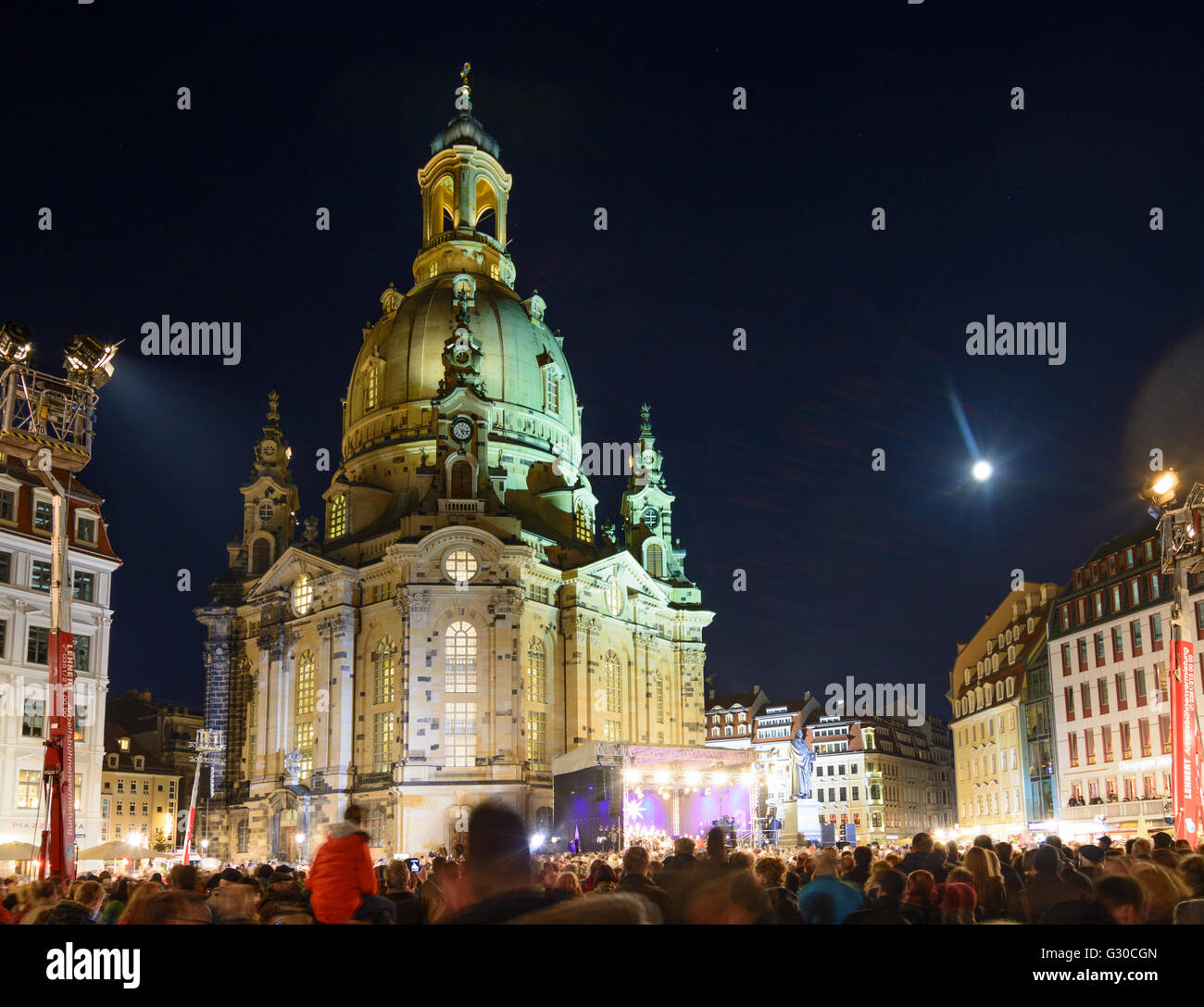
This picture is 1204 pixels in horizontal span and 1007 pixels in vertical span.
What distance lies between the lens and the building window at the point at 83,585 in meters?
55.1

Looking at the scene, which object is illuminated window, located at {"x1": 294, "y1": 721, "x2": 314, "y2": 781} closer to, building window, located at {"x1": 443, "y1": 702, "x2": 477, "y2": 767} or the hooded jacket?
building window, located at {"x1": 443, "y1": 702, "x2": 477, "y2": 767}

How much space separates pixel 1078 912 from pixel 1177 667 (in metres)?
20.8

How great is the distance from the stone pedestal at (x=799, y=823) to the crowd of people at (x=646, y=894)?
186ft

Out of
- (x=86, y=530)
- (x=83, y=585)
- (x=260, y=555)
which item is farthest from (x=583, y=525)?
(x=83, y=585)

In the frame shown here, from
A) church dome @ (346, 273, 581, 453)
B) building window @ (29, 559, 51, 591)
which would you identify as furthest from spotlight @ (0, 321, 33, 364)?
church dome @ (346, 273, 581, 453)

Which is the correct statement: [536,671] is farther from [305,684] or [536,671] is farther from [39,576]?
[39,576]

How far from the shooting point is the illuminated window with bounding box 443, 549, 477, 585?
68.2 metres

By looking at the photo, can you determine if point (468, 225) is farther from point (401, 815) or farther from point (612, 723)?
point (401, 815)

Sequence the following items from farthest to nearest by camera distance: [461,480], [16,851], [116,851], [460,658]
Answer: [461,480] → [460,658] → [116,851] → [16,851]

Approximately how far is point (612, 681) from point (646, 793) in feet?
27.3

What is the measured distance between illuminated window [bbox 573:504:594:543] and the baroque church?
0.75ft

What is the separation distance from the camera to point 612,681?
7644 centimetres

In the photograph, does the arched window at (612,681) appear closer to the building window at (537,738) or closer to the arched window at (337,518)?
the building window at (537,738)

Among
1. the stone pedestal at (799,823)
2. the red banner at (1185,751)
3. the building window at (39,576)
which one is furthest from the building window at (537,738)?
the red banner at (1185,751)
